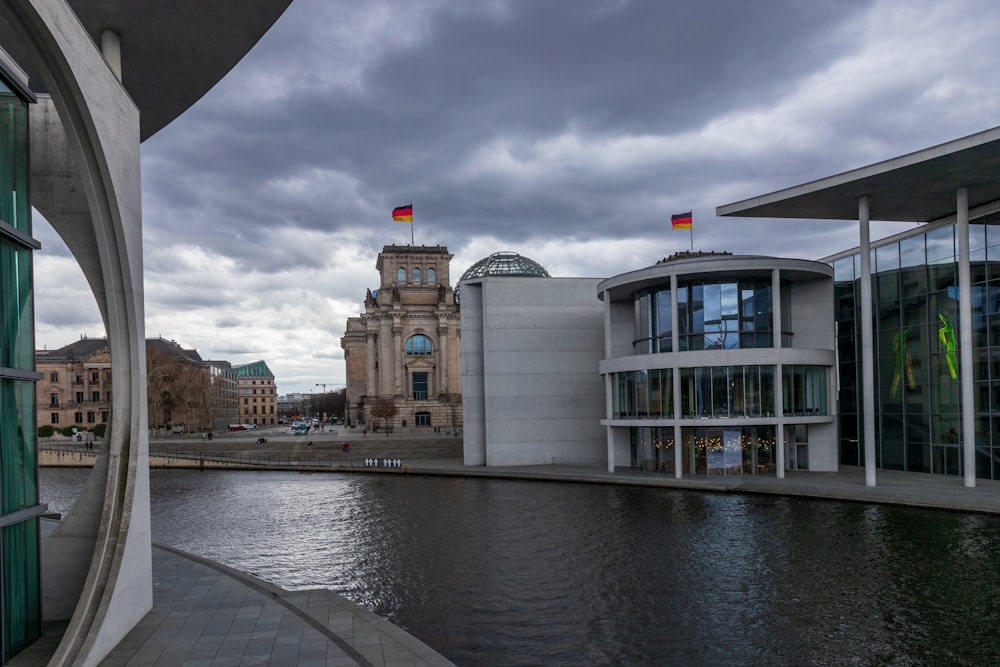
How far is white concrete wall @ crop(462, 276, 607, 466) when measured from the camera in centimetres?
4659

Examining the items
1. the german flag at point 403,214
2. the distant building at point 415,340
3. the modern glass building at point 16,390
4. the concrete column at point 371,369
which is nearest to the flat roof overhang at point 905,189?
the modern glass building at point 16,390

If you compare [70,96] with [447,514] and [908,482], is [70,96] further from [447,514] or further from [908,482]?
[908,482]

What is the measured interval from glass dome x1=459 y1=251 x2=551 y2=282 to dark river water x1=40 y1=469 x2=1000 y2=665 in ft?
219

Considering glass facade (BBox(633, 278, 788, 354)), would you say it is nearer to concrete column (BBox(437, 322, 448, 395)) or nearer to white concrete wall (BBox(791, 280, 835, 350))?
white concrete wall (BBox(791, 280, 835, 350))

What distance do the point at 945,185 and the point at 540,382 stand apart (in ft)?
84.6

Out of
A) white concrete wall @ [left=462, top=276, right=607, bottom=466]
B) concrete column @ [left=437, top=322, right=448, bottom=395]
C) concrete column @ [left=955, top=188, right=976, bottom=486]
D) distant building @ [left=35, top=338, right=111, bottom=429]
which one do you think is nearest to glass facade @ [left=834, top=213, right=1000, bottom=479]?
concrete column @ [left=955, top=188, right=976, bottom=486]

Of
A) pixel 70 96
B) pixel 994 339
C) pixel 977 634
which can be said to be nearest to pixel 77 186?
pixel 70 96

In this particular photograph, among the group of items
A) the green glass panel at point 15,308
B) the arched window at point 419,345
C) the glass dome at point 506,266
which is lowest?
the green glass panel at point 15,308

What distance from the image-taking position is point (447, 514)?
2961cm

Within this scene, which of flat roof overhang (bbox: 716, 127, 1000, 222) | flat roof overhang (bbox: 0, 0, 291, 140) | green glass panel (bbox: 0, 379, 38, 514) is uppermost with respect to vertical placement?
flat roof overhang (bbox: 716, 127, 1000, 222)

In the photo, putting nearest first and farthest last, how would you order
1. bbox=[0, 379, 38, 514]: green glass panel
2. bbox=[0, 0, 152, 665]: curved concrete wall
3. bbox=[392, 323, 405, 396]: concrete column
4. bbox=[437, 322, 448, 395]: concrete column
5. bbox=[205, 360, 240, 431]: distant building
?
bbox=[0, 379, 38, 514]: green glass panel → bbox=[0, 0, 152, 665]: curved concrete wall → bbox=[392, 323, 405, 396]: concrete column → bbox=[437, 322, 448, 395]: concrete column → bbox=[205, 360, 240, 431]: distant building

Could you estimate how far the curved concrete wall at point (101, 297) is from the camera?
40.3 feet

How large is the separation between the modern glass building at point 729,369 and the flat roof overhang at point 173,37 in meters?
28.0

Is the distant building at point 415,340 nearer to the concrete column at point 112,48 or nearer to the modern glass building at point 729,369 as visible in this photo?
the modern glass building at point 729,369
